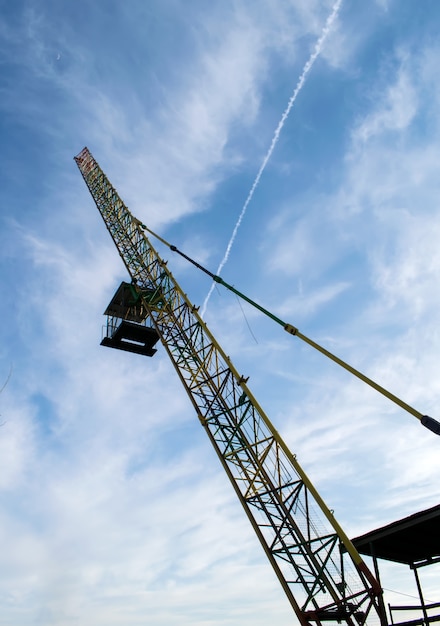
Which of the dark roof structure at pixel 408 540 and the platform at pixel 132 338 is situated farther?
the platform at pixel 132 338

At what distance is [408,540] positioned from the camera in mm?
12258

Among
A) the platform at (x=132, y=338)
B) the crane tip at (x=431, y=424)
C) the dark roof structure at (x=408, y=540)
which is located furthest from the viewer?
the platform at (x=132, y=338)

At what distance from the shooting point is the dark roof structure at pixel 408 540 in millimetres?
10297

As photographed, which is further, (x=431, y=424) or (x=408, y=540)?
(x=408, y=540)

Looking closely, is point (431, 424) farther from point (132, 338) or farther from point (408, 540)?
point (132, 338)

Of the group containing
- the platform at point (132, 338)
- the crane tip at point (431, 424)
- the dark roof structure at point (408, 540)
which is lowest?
the dark roof structure at point (408, 540)

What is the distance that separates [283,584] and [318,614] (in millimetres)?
1627

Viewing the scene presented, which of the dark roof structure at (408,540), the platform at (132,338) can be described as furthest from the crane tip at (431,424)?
the platform at (132,338)

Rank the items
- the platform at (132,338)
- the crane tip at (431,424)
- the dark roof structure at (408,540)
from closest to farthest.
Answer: the crane tip at (431,424), the dark roof structure at (408,540), the platform at (132,338)

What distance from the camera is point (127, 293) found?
87.3 feet

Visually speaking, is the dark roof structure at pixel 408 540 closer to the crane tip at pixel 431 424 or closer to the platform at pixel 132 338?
the crane tip at pixel 431 424

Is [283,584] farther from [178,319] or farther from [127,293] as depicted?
[127,293]

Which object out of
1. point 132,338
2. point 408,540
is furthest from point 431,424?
point 132,338

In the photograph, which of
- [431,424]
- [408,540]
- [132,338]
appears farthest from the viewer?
[132,338]
